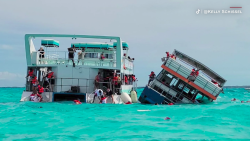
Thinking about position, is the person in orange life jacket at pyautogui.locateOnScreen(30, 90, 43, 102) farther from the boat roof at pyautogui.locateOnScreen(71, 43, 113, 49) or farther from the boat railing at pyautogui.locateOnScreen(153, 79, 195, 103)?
the boat railing at pyautogui.locateOnScreen(153, 79, 195, 103)

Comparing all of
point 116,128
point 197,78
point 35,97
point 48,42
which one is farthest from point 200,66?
point 116,128

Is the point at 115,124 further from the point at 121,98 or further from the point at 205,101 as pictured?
the point at 205,101

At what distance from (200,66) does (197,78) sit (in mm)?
2519

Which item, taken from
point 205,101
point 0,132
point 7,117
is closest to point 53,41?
point 7,117

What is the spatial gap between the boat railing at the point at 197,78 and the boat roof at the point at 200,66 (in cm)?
188

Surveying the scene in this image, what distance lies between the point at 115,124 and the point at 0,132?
15.1 feet

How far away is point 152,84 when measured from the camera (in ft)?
82.5

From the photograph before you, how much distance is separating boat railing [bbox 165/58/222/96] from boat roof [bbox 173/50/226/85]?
1.88 m

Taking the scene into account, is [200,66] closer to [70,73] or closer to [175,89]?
[175,89]

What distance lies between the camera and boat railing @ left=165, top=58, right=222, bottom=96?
2377cm

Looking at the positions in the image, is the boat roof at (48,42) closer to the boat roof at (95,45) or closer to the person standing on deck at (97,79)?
the boat roof at (95,45)

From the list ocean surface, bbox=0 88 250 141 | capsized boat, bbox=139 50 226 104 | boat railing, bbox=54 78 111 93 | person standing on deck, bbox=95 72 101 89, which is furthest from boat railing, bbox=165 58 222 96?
ocean surface, bbox=0 88 250 141

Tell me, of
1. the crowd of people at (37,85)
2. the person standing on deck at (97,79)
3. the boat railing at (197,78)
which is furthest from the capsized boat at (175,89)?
the crowd of people at (37,85)

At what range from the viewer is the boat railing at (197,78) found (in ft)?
78.0
